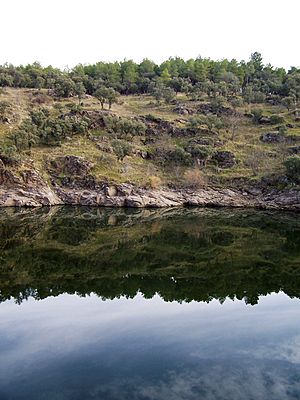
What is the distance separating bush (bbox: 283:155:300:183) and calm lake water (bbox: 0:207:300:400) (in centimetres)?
3194

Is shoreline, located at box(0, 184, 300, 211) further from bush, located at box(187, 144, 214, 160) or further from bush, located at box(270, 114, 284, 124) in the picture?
bush, located at box(270, 114, 284, 124)

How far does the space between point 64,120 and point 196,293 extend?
74.1 meters

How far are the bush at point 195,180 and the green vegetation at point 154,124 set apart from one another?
1.08 ft

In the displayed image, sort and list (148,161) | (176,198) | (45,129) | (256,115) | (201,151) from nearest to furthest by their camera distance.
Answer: (176,198) → (45,129) → (201,151) → (148,161) → (256,115)

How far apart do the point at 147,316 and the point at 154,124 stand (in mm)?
88775

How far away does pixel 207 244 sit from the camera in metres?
50.8

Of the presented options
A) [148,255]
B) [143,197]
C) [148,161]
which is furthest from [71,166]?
[148,255]

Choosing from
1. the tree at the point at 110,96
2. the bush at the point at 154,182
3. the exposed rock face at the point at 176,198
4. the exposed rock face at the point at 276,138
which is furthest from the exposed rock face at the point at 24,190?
the exposed rock face at the point at 276,138

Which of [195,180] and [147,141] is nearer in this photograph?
[195,180]

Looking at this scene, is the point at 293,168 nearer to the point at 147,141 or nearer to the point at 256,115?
the point at 147,141

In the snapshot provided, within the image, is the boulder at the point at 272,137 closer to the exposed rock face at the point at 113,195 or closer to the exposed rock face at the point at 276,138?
the exposed rock face at the point at 276,138

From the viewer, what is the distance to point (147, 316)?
27531 millimetres

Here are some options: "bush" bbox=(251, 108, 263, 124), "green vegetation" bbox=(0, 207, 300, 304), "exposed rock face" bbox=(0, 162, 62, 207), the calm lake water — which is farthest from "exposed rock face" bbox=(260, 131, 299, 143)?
"exposed rock face" bbox=(0, 162, 62, 207)

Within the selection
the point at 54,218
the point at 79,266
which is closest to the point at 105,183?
the point at 54,218
